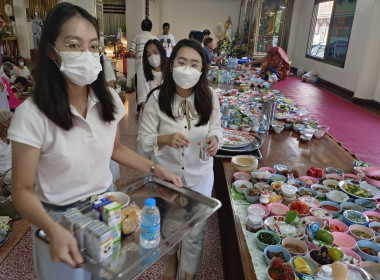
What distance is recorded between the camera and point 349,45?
6.75 meters

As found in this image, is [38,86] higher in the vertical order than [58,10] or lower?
lower

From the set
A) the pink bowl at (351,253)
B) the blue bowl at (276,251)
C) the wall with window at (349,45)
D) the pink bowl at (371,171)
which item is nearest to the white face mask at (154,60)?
the pink bowl at (371,171)

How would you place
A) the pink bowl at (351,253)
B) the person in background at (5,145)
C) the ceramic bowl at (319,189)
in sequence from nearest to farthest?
the pink bowl at (351,253) < the ceramic bowl at (319,189) < the person in background at (5,145)

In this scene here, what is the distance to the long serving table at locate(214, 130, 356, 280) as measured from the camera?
54.5 inches

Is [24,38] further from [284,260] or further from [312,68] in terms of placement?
[284,260]

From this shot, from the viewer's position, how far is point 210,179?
174 cm

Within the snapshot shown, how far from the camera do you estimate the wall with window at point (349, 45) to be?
20.0 ft

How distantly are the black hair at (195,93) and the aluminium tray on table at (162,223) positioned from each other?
1.53ft

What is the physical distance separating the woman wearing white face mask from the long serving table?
3.90 ft

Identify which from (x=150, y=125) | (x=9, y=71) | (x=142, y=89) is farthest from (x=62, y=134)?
(x=9, y=71)

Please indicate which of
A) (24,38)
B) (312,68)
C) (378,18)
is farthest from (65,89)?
(24,38)

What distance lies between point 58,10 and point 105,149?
494mm

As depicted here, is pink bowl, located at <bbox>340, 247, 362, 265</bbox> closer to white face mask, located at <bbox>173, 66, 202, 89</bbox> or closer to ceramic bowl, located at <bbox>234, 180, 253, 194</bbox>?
ceramic bowl, located at <bbox>234, 180, 253, 194</bbox>

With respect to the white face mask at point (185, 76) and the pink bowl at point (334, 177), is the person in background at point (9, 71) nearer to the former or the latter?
the white face mask at point (185, 76)
